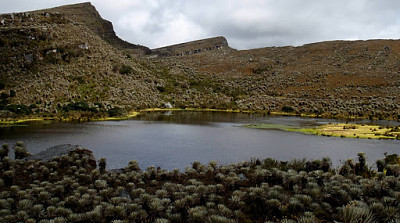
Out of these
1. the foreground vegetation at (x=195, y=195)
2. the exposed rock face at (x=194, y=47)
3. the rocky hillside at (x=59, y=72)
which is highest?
the exposed rock face at (x=194, y=47)

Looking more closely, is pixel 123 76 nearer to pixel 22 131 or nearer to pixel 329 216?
pixel 22 131

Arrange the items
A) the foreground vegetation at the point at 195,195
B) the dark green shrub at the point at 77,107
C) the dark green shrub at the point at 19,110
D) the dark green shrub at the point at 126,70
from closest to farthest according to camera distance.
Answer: the foreground vegetation at the point at 195,195 < the dark green shrub at the point at 19,110 < the dark green shrub at the point at 77,107 < the dark green shrub at the point at 126,70

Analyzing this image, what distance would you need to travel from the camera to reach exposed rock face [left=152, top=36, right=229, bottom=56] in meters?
168

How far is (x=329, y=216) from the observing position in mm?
11008

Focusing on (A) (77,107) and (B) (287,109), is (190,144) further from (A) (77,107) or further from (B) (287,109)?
(B) (287,109)

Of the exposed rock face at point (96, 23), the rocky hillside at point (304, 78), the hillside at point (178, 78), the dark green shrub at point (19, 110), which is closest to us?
the dark green shrub at point (19, 110)

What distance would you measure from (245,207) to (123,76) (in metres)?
72.8

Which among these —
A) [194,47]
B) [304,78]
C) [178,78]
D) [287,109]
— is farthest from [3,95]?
[194,47]

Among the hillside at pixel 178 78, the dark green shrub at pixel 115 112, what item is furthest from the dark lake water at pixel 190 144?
the hillside at pixel 178 78

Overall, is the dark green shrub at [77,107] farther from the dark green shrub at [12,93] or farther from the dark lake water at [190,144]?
the dark lake water at [190,144]

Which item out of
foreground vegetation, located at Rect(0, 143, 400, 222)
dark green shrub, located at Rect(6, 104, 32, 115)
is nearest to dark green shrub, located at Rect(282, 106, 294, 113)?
foreground vegetation, located at Rect(0, 143, 400, 222)

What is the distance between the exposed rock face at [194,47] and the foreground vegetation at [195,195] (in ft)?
502

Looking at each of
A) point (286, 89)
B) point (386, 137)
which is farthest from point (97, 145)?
point (286, 89)

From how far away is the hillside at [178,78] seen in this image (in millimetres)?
56250
